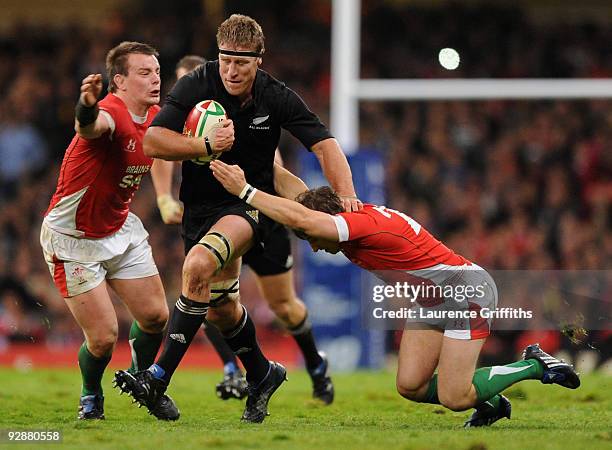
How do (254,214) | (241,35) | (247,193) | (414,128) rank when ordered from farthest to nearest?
1. (414,128)
2. (254,214)
3. (241,35)
4. (247,193)

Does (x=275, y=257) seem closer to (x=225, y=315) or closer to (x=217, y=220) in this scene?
→ (x=225, y=315)

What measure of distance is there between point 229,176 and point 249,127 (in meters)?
0.55

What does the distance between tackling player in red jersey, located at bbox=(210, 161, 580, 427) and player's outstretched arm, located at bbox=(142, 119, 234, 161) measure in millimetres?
126

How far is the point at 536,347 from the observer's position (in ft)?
22.6

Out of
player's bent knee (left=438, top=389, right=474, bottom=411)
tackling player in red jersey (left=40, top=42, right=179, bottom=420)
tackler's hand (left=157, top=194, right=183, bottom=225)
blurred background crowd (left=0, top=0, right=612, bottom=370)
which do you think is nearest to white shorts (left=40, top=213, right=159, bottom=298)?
tackling player in red jersey (left=40, top=42, right=179, bottom=420)

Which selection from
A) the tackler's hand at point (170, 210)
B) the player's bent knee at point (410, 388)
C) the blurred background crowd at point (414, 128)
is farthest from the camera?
the blurred background crowd at point (414, 128)

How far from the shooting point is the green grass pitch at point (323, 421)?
5.93 meters

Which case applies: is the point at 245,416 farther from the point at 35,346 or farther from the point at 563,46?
the point at 563,46

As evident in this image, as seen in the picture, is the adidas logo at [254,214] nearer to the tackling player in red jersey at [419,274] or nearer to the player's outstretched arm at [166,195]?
the tackling player in red jersey at [419,274]

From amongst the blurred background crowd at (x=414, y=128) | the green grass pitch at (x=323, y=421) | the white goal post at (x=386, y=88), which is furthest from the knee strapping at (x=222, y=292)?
the blurred background crowd at (x=414, y=128)

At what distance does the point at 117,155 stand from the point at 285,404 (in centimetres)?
233

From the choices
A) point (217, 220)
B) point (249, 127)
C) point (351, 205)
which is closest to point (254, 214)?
point (217, 220)

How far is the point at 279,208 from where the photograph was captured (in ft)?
21.2

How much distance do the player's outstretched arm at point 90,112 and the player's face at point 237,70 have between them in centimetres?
72
